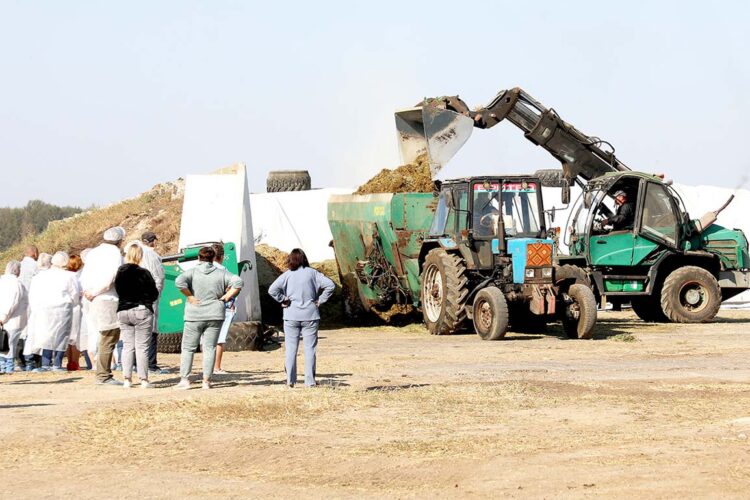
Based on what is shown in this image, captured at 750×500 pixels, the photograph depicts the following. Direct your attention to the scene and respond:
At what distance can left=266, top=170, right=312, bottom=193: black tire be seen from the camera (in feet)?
113

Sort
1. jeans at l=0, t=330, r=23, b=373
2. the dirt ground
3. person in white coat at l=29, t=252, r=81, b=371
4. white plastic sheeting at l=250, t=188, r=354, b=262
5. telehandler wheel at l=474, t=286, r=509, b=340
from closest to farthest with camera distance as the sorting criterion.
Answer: the dirt ground
person in white coat at l=29, t=252, r=81, b=371
jeans at l=0, t=330, r=23, b=373
telehandler wheel at l=474, t=286, r=509, b=340
white plastic sheeting at l=250, t=188, r=354, b=262

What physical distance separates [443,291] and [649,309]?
531 centimetres

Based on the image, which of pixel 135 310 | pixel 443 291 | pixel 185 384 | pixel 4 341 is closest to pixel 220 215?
pixel 443 291

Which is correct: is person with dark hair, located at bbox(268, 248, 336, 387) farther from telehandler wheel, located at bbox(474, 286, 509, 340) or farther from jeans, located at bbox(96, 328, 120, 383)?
telehandler wheel, located at bbox(474, 286, 509, 340)

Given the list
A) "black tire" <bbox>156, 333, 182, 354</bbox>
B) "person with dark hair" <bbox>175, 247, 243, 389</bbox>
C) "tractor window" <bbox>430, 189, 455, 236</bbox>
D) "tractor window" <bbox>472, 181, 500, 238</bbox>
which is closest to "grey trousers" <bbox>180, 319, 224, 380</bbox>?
"person with dark hair" <bbox>175, 247, 243, 389</bbox>

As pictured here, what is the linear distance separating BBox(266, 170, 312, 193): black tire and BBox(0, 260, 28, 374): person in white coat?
18226 millimetres

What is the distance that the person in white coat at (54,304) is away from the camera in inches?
626

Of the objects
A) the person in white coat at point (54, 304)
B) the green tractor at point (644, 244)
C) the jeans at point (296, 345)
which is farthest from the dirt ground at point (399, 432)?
the green tractor at point (644, 244)

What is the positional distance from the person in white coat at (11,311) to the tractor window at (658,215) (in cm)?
1153

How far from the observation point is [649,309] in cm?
2436

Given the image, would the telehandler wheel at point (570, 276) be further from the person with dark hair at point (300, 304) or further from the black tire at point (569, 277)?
the person with dark hair at point (300, 304)

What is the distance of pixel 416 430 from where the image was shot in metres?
11.0

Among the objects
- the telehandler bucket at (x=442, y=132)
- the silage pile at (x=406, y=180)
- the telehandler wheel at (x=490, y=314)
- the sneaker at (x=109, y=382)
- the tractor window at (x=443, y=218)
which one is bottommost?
the sneaker at (x=109, y=382)

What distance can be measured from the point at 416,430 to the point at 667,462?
2443 millimetres
